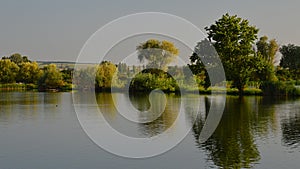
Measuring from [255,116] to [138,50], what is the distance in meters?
36.4

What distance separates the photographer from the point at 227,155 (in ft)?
37.7

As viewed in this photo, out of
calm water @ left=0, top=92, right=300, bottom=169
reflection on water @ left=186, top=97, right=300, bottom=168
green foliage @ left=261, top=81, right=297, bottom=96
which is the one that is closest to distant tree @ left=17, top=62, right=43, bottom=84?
green foliage @ left=261, top=81, right=297, bottom=96

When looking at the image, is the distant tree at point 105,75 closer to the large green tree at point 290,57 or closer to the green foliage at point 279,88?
the large green tree at point 290,57

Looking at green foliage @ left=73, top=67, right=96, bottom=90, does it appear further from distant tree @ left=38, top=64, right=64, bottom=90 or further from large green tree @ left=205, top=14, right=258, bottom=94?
large green tree @ left=205, top=14, right=258, bottom=94

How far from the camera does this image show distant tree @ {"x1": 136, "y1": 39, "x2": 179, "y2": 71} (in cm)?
5422

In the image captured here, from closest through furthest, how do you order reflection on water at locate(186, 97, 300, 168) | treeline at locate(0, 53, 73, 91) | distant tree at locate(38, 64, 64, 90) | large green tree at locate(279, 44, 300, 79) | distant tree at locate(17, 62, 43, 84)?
1. reflection on water at locate(186, 97, 300, 168)
2. large green tree at locate(279, 44, 300, 79)
3. distant tree at locate(38, 64, 64, 90)
4. treeline at locate(0, 53, 73, 91)
5. distant tree at locate(17, 62, 43, 84)

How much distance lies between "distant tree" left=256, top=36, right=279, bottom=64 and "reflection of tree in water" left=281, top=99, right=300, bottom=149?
32928mm

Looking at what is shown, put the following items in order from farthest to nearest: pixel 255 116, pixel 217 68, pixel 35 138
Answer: pixel 217 68
pixel 255 116
pixel 35 138

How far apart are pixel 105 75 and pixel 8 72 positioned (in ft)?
82.7

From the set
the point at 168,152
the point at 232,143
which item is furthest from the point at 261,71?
the point at 168,152

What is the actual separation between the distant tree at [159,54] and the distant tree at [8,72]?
25588 millimetres

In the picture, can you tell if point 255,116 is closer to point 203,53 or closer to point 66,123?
point 66,123

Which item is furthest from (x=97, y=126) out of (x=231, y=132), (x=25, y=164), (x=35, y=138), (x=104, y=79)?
(x=104, y=79)

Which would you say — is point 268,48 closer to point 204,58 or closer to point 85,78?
point 204,58
